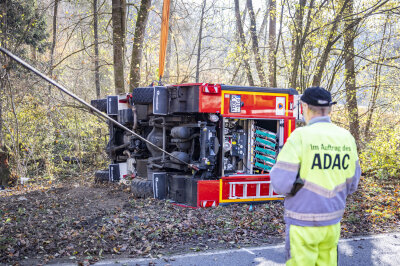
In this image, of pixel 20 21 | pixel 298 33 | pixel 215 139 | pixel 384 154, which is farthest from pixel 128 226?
pixel 20 21

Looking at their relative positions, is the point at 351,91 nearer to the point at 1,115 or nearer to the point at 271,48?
the point at 271,48

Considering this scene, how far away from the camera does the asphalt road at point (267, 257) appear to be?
15.7 ft

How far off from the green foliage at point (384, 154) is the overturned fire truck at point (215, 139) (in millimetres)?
4080

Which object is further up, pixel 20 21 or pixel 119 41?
pixel 20 21

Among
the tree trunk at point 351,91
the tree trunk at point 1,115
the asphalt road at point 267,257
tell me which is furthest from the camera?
the tree trunk at point 351,91

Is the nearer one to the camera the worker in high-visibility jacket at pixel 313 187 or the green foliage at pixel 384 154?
the worker in high-visibility jacket at pixel 313 187

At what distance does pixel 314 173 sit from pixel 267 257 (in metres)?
2.61

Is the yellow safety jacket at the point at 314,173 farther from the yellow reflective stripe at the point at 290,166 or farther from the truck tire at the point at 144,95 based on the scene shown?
the truck tire at the point at 144,95

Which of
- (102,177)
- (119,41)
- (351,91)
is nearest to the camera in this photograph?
(102,177)

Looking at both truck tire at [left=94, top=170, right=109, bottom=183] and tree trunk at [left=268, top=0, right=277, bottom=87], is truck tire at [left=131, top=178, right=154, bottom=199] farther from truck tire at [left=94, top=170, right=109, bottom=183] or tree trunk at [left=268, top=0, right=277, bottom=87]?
tree trunk at [left=268, top=0, right=277, bottom=87]

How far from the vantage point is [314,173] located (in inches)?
110

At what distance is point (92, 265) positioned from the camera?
4.56 metres

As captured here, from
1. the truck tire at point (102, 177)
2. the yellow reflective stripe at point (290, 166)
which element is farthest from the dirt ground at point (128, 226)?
the yellow reflective stripe at point (290, 166)

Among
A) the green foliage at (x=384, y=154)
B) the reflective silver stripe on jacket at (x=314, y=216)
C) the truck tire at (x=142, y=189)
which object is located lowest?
the truck tire at (x=142, y=189)
